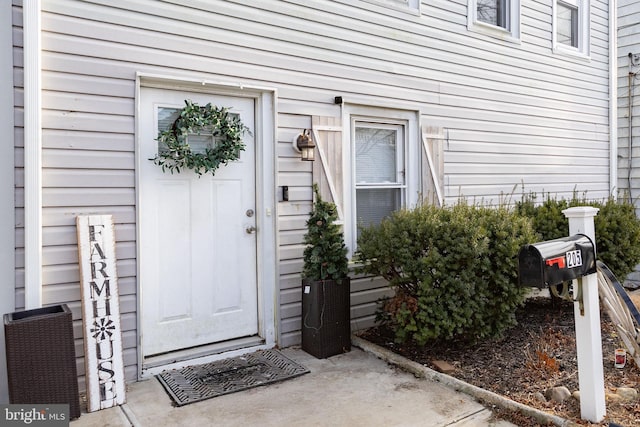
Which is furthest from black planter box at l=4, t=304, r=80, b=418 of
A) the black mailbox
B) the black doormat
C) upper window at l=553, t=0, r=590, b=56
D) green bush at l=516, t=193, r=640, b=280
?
upper window at l=553, t=0, r=590, b=56

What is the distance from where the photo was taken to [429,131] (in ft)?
16.4

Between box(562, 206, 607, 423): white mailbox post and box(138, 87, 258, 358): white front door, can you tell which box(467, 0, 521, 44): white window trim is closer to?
box(138, 87, 258, 358): white front door

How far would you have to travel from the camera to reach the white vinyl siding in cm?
313

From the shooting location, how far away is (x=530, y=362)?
11.7 ft

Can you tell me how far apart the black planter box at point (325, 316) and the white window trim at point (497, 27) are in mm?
3291

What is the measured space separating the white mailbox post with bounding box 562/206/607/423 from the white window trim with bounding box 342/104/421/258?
2115 millimetres

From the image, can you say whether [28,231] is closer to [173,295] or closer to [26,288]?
[26,288]

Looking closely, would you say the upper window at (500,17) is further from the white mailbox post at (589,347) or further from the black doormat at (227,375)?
the black doormat at (227,375)

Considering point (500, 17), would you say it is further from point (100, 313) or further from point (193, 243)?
point (100, 313)

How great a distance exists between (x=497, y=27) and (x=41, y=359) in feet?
17.7

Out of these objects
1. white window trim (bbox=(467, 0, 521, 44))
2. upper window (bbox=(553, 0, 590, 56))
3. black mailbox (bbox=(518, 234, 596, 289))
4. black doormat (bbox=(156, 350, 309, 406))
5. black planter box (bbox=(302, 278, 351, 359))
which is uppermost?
upper window (bbox=(553, 0, 590, 56))

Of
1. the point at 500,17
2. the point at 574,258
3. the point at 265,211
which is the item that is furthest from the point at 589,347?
the point at 500,17

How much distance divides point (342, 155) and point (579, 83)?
4252 mm

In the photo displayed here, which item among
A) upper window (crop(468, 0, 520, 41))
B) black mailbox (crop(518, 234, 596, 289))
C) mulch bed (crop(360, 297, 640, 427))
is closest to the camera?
black mailbox (crop(518, 234, 596, 289))
